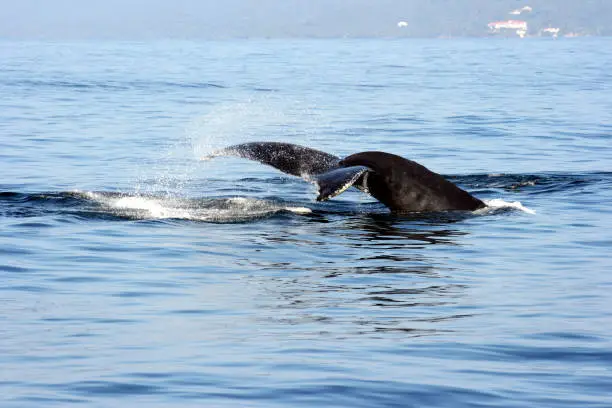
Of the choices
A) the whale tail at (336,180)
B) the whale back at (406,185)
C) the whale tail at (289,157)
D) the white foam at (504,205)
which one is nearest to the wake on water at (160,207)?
the white foam at (504,205)

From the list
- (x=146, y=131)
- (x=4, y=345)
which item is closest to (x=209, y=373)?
(x=4, y=345)

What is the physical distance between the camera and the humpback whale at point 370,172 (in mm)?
12609

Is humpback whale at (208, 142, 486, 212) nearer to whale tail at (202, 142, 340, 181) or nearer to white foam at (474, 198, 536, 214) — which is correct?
whale tail at (202, 142, 340, 181)

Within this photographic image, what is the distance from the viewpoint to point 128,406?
7.45 m

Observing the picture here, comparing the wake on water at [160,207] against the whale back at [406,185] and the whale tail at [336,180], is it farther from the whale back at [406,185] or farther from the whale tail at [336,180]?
the whale tail at [336,180]

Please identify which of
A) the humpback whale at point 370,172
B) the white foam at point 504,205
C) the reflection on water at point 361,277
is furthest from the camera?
the white foam at point 504,205

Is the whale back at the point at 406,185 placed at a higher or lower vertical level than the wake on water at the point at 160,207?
higher

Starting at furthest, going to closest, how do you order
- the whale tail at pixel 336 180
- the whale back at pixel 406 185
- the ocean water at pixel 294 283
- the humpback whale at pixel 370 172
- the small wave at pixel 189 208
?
the small wave at pixel 189 208 < the whale back at pixel 406 185 < the humpback whale at pixel 370 172 < the whale tail at pixel 336 180 < the ocean water at pixel 294 283

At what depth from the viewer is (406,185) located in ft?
43.9

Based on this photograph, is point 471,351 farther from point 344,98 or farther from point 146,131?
point 344,98

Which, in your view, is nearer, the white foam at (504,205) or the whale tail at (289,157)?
the whale tail at (289,157)

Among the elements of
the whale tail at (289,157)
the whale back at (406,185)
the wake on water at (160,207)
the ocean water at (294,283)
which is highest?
the whale tail at (289,157)

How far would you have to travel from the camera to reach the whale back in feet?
42.1

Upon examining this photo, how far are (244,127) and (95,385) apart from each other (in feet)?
80.7
